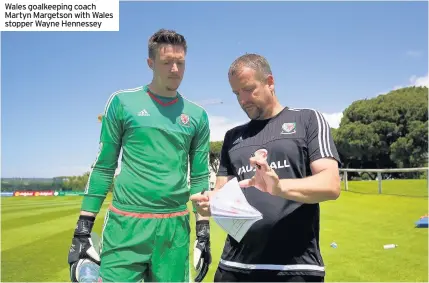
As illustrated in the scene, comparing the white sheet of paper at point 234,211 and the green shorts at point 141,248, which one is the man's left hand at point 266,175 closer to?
the white sheet of paper at point 234,211

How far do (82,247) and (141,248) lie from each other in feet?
1.57

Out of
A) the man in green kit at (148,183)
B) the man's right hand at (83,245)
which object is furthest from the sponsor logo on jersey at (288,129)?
the man's right hand at (83,245)

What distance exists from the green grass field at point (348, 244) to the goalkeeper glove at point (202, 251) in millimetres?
3962

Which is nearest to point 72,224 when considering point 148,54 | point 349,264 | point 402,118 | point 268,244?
point 349,264

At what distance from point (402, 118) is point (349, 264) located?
127 feet

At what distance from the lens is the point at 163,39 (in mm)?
3547

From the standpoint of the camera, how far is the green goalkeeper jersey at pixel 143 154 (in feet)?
11.0

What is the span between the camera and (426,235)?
10.2 meters

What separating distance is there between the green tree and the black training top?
134 feet

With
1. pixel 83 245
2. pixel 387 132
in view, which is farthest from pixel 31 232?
pixel 387 132

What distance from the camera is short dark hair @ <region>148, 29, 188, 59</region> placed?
11.6 feet

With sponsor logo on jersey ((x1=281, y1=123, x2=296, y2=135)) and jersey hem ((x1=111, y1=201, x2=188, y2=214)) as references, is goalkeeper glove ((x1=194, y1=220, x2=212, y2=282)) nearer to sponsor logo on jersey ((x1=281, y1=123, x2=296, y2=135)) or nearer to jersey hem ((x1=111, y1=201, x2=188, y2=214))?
jersey hem ((x1=111, y1=201, x2=188, y2=214))

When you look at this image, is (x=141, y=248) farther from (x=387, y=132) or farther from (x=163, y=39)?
(x=387, y=132)

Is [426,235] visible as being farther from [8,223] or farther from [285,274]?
[8,223]
